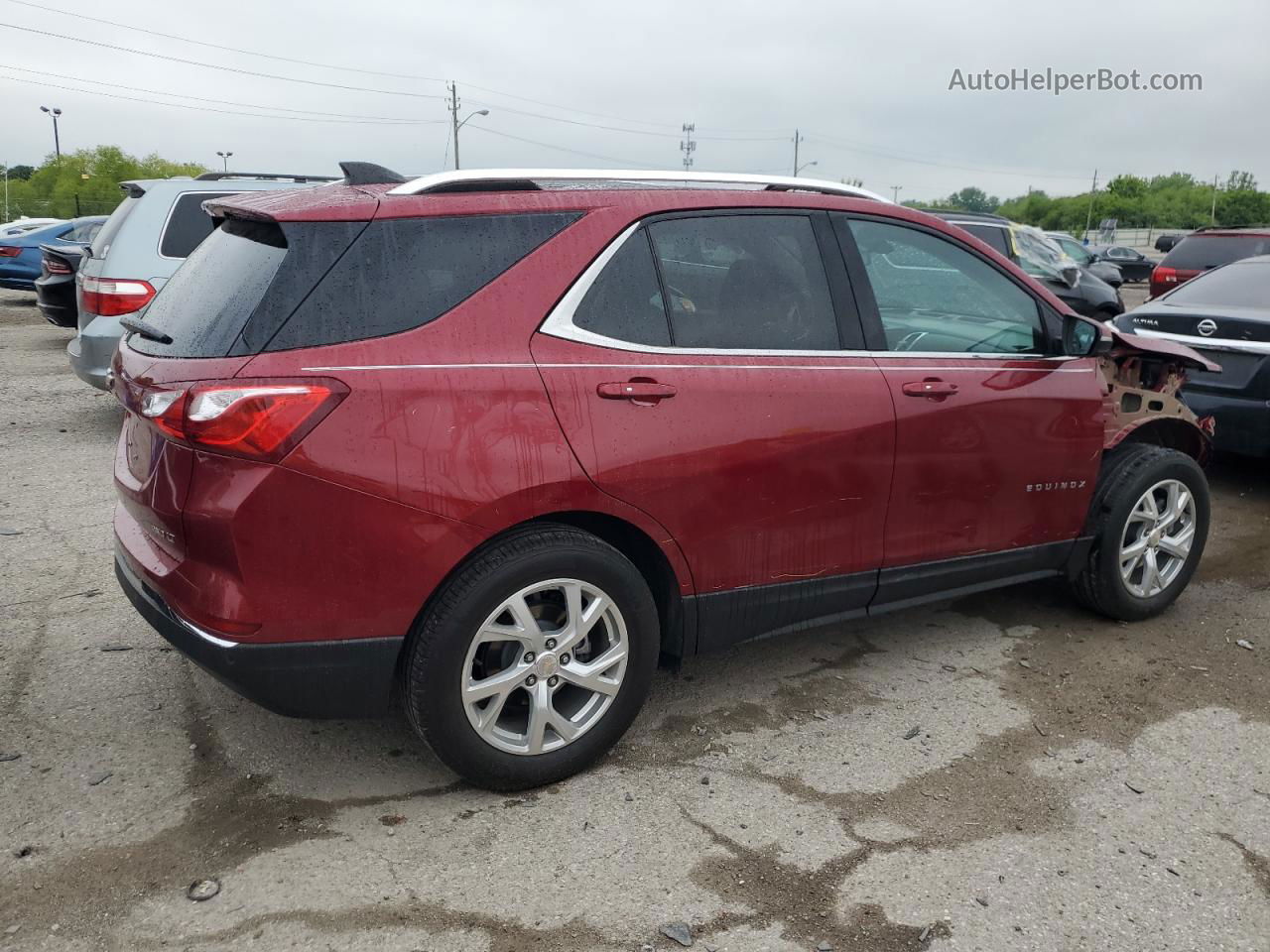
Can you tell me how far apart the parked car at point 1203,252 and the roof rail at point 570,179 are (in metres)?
12.1

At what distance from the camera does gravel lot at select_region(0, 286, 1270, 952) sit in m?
2.63

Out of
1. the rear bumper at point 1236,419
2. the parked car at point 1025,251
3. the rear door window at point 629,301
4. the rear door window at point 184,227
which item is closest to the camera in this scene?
the rear door window at point 629,301

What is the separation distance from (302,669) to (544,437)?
35.5 inches

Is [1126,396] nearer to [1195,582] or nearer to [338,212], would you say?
[1195,582]

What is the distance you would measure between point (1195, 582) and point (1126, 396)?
4.33 ft

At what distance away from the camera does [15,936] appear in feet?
A: 8.23

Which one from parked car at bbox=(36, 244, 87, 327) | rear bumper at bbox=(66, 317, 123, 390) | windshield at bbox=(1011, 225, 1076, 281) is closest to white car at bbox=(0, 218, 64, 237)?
parked car at bbox=(36, 244, 87, 327)

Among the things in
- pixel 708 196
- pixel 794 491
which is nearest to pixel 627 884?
pixel 794 491

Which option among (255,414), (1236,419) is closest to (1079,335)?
(1236,419)

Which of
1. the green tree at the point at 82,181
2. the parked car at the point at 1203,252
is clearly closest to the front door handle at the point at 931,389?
the parked car at the point at 1203,252

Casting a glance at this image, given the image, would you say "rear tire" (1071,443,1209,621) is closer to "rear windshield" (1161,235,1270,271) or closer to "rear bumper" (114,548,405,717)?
"rear bumper" (114,548,405,717)

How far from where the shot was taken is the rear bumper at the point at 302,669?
2.80 metres

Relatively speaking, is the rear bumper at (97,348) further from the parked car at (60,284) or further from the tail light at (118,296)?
the parked car at (60,284)

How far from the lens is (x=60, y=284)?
1070cm
